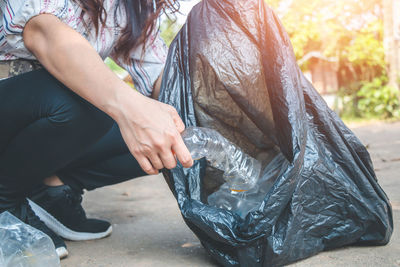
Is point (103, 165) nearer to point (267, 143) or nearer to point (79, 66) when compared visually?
point (267, 143)

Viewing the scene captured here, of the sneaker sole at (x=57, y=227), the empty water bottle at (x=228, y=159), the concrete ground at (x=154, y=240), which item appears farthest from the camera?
the sneaker sole at (x=57, y=227)

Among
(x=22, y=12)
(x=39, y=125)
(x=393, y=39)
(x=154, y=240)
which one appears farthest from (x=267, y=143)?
(x=393, y=39)

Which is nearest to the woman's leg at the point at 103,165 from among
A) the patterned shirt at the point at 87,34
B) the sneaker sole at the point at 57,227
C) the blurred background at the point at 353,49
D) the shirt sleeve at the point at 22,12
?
the sneaker sole at the point at 57,227

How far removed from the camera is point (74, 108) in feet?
4.00

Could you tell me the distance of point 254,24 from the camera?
1.26 m

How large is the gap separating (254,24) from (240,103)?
27 centimetres

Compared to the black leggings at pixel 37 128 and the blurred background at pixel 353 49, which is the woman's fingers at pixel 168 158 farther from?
the blurred background at pixel 353 49

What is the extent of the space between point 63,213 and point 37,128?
0.43 meters

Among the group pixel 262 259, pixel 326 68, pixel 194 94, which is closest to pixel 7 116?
pixel 194 94

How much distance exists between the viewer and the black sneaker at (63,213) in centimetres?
149

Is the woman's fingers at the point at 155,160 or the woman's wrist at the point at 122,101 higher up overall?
the woman's wrist at the point at 122,101

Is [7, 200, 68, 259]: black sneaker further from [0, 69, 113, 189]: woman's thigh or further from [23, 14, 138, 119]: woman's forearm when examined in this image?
[23, 14, 138, 119]: woman's forearm

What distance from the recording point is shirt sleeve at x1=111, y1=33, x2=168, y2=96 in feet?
4.93

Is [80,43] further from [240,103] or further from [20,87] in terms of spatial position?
[240,103]
